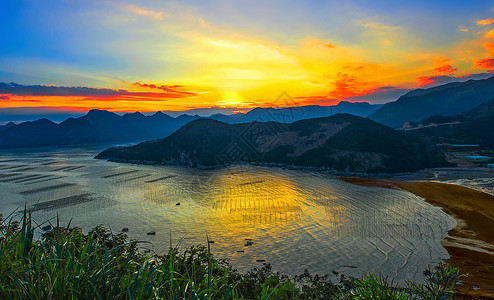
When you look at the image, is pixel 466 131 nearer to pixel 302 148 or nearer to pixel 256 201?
pixel 302 148

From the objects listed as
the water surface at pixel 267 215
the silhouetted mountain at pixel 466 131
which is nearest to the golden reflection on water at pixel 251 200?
the water surface at pixel 267 215

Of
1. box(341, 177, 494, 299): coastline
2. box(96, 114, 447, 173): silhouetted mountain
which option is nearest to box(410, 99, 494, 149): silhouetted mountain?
box(96, 114, 447, 173): silhouetted mountain

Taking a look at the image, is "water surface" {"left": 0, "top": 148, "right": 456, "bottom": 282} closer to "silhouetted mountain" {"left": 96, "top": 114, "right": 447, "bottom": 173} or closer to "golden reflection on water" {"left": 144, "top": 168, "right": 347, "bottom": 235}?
"golden reflection on water" {"left": 144, "top": 168, "right": 347, "bottom": 235}

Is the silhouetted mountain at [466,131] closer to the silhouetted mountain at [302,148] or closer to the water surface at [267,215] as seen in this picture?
the silhouetted mountain at [302,148]

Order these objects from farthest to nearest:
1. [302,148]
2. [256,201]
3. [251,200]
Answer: [302,148]
[251,200]
[256,201]

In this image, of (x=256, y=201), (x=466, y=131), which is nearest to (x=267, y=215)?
(x=256, y=201)

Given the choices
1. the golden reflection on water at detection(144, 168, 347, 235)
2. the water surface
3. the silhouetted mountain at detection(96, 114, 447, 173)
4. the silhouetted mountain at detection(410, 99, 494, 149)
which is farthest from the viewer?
the silhouetted mountain at detection(410, 99, 494, 149)
